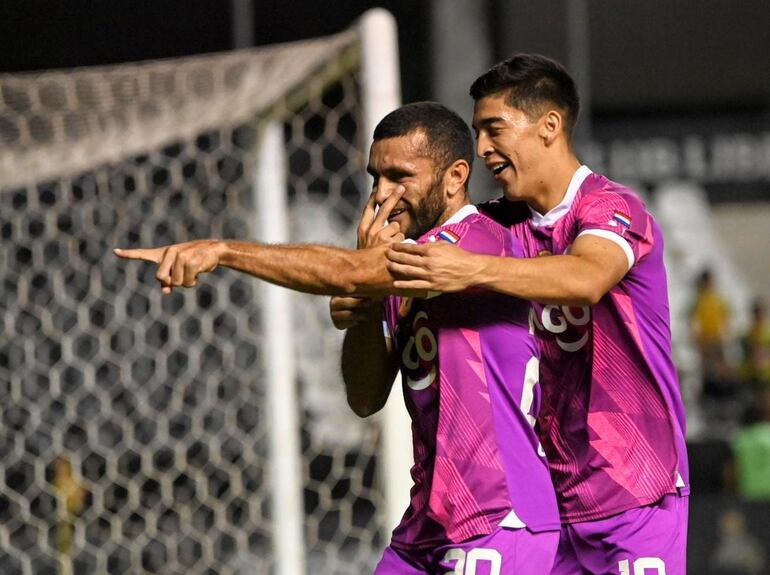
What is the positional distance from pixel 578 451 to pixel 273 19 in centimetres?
923

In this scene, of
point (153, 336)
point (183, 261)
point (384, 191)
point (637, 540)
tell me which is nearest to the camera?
point (183, 261)

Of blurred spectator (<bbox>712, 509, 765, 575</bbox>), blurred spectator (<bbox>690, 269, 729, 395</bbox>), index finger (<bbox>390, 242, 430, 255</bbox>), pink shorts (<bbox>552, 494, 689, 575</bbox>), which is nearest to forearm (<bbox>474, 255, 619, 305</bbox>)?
index finger (<bbox>390, 242, 430, 255</bbox>)

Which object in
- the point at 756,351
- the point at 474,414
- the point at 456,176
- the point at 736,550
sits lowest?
the point at 736,550

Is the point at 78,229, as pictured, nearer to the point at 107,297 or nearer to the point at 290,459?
the point at 107,297

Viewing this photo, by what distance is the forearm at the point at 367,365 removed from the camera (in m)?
2.89

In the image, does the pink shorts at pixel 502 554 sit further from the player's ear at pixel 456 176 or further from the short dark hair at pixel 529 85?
the short dark hair at pixel 529 85

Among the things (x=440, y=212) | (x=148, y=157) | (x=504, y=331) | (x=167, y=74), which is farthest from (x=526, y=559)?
(x=148, y=157)

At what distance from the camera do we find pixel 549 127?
9.74 feet

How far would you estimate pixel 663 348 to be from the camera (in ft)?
9.71

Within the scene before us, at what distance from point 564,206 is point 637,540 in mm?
737

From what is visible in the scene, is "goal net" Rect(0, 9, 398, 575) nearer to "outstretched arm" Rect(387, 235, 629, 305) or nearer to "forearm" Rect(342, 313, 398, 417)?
"forearm" Rect(342, 313, 398, 417)

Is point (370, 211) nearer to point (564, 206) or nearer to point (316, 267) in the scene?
point (316, 267)

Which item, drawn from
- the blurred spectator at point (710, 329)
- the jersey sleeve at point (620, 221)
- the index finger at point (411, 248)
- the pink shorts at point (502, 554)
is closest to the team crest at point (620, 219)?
the jersey sleeve at point (620, 221)

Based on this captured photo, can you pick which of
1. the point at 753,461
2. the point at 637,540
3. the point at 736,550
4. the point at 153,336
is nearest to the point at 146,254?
the point at 637,540
